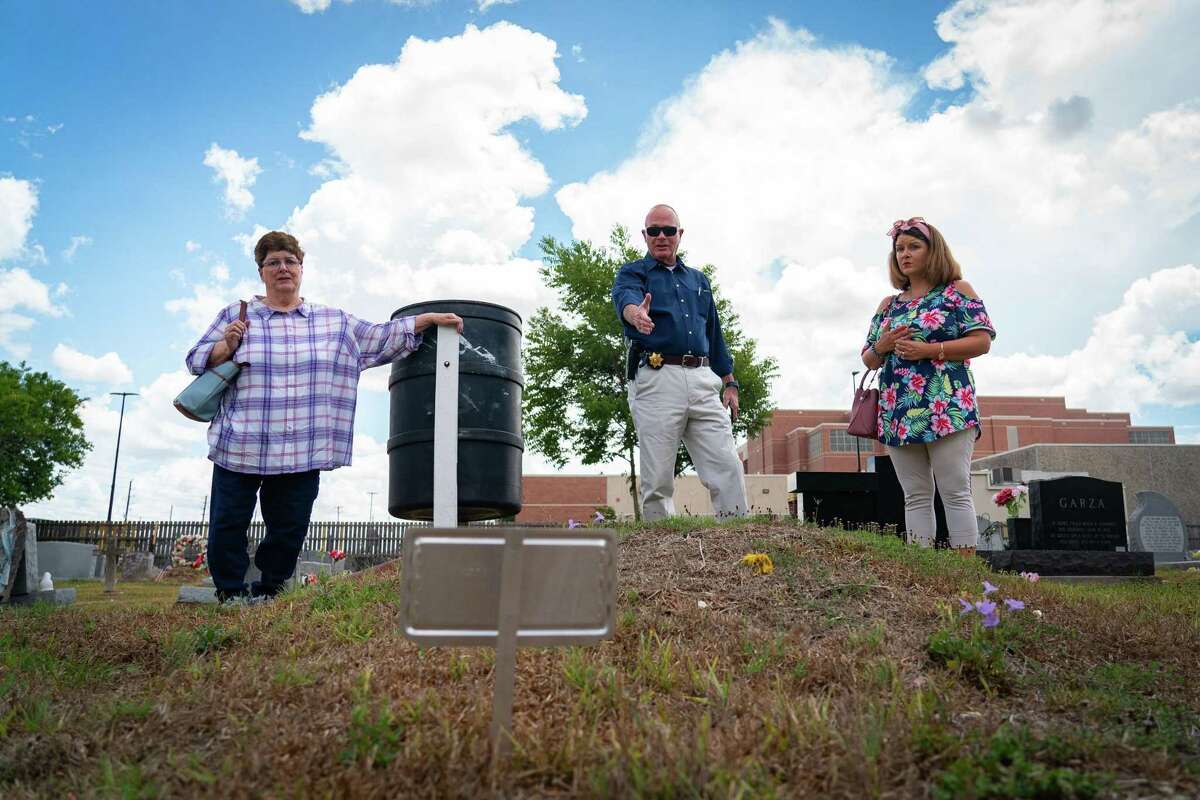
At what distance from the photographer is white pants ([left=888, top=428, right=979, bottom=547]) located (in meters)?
4.96

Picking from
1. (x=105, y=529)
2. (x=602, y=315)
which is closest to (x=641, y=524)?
(x=602, y=315)

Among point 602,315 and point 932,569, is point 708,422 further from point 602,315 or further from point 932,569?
point 602,315

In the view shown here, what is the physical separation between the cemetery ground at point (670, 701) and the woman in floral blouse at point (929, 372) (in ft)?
2.54

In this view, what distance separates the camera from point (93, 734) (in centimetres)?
254

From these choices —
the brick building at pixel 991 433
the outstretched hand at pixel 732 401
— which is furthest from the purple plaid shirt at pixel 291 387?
the brick building at pixel 991 433

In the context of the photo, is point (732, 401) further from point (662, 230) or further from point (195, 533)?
point (195, 533)

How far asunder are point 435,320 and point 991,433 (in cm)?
7008

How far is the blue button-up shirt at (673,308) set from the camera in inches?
222

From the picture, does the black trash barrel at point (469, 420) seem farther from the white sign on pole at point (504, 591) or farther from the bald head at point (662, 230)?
the white sign on pole at point (504, 591)

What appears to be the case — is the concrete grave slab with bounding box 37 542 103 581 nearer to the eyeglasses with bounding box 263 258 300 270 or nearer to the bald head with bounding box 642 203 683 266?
the eyeglasses with bounding box 263 258 300 270

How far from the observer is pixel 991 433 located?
6700 centimetres

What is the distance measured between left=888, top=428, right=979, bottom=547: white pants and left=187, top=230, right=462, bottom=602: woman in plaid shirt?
2.96 meters

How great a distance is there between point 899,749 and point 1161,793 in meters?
0.61

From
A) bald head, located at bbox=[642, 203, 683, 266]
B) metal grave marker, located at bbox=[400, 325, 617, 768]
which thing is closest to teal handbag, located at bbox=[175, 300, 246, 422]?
bald head, located at bbox=[642, 203, 683, 266]
